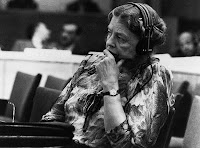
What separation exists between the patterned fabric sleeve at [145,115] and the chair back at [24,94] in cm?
209

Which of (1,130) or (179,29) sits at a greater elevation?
(1,130)

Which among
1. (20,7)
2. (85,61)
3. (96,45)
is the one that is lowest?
(96,45)

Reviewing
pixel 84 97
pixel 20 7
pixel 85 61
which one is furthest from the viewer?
pixel 20 7

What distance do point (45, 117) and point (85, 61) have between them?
26cm

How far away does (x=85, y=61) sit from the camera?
7.79 ft

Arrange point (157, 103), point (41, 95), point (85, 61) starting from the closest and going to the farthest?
point (157, 103) < point (85, 61) < point (41, 95)

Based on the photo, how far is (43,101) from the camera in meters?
3.43

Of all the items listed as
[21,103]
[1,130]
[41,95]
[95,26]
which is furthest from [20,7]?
[1,130]

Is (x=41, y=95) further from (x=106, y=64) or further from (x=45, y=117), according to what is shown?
(x=106, y=64)

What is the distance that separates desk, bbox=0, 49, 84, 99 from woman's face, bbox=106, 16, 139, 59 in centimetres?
324

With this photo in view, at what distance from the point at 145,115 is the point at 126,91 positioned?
0.45 ft

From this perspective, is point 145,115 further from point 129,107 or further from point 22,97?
point 22,97

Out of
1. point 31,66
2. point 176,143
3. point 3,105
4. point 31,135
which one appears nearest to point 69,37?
point 31,66

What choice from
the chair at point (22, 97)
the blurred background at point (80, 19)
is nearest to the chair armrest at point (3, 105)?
the chair at point (22, 97)
